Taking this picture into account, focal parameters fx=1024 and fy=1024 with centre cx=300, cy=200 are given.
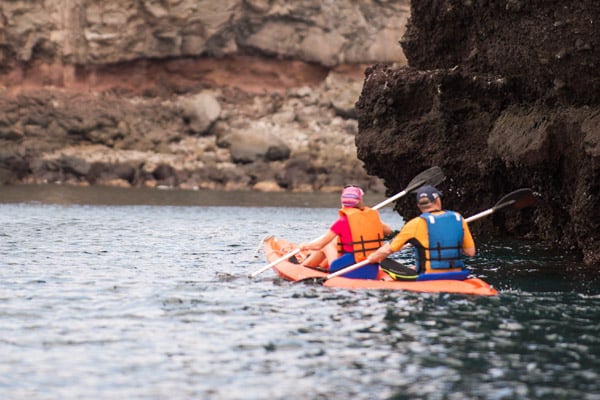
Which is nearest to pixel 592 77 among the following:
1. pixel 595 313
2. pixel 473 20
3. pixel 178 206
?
pixel 595 313

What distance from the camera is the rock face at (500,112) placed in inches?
717

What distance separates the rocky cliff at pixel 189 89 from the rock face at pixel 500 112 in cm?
3356

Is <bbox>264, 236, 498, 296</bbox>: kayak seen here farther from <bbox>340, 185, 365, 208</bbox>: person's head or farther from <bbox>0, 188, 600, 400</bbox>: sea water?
<bbox>340, 185, 365, 208</bbox>: person's head

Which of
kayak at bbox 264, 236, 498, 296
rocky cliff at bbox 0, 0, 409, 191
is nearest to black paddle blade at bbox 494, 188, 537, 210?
kayak at bbox 264, 236, 498, 296

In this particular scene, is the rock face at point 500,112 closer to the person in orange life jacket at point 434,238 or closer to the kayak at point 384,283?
the person in orange life jacket at point 434,238

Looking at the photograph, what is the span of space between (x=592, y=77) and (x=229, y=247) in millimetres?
10712

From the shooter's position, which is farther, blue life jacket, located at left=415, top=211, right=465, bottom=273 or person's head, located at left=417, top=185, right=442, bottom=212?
person's head, located at left=417, top=185, right=442, bottom=212

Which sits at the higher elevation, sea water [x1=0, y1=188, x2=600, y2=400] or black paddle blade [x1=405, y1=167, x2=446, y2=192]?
black paddle blade [x1=405, y1=167, x2=446, y2=192]

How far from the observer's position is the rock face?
59.8ft

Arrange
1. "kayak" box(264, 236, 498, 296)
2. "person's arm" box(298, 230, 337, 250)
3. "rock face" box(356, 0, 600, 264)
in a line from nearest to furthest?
"kayak" box(264, 236, 498, 296) < "person's arm" box(298, 230, 337, 250) < "rock face" box(356, 0, 600, 264)

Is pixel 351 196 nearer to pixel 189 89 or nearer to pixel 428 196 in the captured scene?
pixel 428 196

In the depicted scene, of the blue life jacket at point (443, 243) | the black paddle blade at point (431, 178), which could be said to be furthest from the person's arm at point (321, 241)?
the black paddle blade at point (431, 178)

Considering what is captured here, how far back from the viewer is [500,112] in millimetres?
23969

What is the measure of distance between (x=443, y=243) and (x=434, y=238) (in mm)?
180
